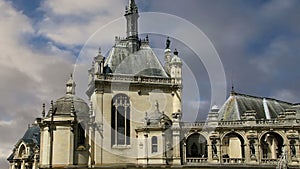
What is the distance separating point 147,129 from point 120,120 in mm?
3776

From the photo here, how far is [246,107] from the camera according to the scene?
163 feet

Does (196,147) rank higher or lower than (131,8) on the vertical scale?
lower

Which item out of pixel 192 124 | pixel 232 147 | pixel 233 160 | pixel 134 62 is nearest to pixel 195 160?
pixel 192 124

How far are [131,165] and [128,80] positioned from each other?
30.6 ft

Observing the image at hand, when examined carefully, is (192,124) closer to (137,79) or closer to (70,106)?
(137,79)

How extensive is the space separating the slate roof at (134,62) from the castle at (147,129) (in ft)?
0.39

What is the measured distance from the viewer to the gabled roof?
4906 cm

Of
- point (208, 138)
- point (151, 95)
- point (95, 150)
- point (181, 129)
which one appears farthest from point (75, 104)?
point (208, 138)

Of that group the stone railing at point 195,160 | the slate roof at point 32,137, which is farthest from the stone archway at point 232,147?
the slate roof at point 32,137

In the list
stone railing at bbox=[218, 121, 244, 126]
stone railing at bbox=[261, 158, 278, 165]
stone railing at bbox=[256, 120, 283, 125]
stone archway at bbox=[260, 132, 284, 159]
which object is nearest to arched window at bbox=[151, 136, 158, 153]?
stone railing at bbox=[218, 121, 244, 126]

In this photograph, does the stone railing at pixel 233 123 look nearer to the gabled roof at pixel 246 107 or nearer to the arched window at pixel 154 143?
the gabled roof at pixel 246 107

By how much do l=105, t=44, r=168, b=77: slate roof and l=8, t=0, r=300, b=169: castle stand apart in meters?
0.12

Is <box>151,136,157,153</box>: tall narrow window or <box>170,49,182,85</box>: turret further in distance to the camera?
<box>170,49,182,85</box>: turret

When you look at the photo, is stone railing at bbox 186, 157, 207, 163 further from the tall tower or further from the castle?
the tall tower
